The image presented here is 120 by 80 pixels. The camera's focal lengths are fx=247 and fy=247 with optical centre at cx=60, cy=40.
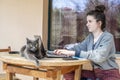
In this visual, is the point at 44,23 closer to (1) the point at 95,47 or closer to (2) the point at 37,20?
(2) the point at 37,20

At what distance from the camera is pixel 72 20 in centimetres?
366

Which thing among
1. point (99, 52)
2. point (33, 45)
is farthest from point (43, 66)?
point (99, 52)

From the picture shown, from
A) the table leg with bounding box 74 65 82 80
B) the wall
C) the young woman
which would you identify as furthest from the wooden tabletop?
the wall

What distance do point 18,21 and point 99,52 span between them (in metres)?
1.86

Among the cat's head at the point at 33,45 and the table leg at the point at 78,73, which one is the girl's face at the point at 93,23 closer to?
the table leg at the point at 78,73

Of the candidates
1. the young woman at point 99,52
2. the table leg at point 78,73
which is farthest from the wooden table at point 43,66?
the table leg at point 78,73

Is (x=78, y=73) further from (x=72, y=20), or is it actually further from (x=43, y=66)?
(x=72, y=20)

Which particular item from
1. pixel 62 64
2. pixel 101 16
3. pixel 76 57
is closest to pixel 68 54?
pixel 76 57

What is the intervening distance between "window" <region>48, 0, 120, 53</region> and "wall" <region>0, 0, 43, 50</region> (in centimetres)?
25

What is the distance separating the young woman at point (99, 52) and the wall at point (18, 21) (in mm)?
1404

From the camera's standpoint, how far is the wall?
3.56m

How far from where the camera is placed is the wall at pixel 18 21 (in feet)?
11.7

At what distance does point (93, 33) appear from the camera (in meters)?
2.30

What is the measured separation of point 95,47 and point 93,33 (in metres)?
0.17
